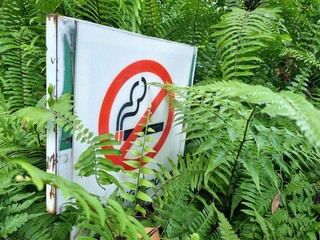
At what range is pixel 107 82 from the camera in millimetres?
959

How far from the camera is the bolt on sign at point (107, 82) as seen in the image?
828mm

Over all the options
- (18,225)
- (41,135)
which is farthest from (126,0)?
(18,225)

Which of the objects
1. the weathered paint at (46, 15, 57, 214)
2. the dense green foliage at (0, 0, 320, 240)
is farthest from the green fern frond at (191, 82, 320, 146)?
the weathered paint at (46, 15, 57, 214)

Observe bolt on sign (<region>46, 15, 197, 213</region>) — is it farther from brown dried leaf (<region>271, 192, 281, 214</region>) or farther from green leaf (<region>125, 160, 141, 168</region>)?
brown dried leaf (<region>271, 192, 281, 214</region>)

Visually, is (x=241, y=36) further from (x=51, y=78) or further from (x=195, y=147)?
(x=51, y=78)

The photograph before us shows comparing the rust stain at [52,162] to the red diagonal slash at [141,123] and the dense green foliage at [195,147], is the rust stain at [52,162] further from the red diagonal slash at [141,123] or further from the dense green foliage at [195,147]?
the red diagonal slash at [141,123]

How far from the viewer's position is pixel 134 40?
102cm

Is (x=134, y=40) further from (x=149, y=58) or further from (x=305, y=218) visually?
(x=305, y=218)

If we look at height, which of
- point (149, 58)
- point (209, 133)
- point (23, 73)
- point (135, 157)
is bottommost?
point (135, 157)

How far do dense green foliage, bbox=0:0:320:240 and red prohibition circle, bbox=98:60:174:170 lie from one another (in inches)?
2.4

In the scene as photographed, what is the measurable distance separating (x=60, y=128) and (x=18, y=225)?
0.99 feet

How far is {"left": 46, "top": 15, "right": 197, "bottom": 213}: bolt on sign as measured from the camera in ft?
2.72

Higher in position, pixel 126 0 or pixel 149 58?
pixel 126 0

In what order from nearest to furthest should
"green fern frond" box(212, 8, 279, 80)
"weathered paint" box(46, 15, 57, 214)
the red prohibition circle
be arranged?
"weathered paint" box(46, 15, 57, 214) → the red prohibition circle → "green fern frond" box(212, 8, 279, 80)
